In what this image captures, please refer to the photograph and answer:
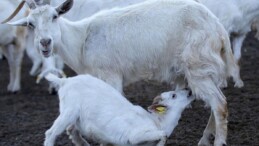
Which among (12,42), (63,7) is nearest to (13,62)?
Result: (12,42)

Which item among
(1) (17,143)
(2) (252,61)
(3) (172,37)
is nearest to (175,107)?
(3) (172,37)

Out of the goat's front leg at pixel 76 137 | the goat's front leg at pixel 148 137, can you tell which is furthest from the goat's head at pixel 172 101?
the goat's front leg at pixel 76 137

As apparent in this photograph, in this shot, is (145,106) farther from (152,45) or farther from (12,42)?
(12,42)

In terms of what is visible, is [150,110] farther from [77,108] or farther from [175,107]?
[77,108]

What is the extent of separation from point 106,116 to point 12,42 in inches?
228

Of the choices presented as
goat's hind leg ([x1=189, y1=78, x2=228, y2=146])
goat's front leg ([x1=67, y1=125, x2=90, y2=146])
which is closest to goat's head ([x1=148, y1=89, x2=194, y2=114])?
goat's hind leg ([x1=189, y1=78, x2=228, y2=146])

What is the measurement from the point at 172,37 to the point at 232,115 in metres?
2.00

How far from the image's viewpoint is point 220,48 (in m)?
6.66

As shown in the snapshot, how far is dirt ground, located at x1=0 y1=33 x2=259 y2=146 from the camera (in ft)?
24.0

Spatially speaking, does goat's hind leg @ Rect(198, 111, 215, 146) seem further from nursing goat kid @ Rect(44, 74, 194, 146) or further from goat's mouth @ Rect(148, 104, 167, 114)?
goat's mouth @ Rect(148, 104, 167, 114)

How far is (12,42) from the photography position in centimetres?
1145

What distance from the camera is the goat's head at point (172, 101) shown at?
6.34 metres

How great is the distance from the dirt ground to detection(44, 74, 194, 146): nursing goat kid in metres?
0.76

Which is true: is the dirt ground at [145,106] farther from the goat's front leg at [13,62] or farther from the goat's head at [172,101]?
the goat's head at [172,101]
